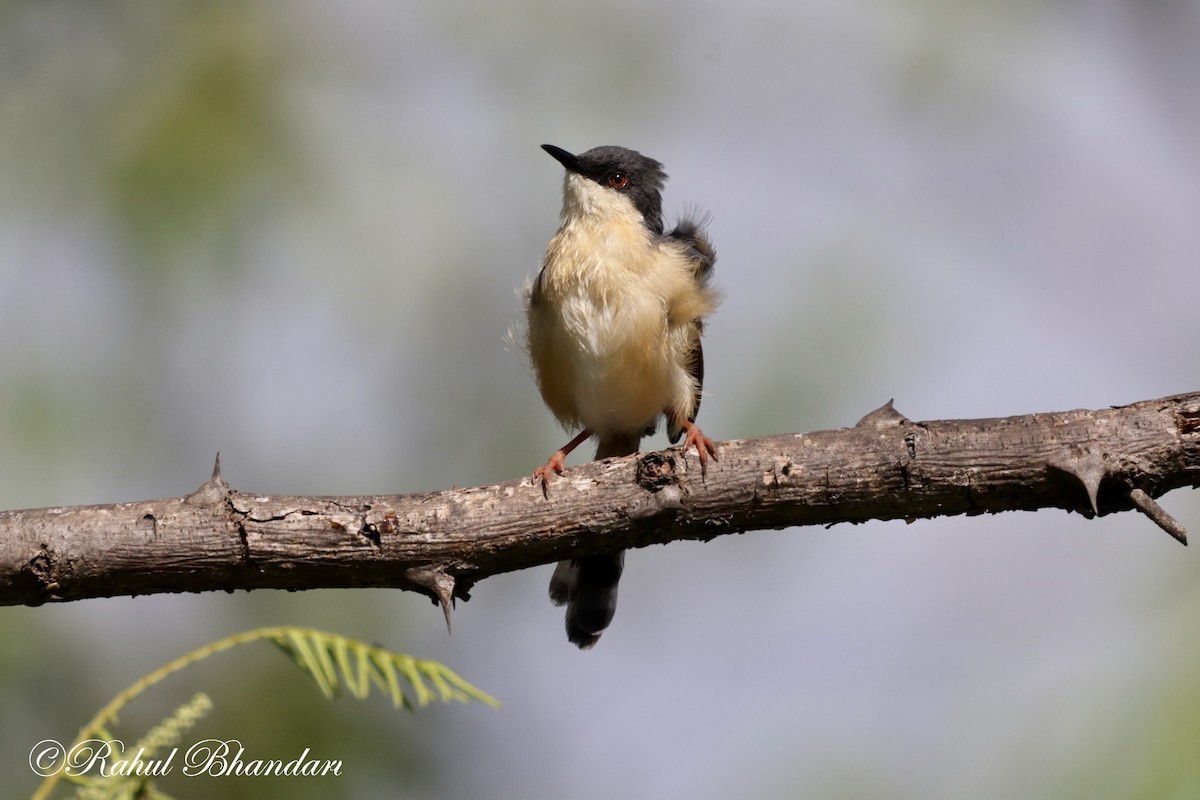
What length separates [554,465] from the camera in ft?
15.8

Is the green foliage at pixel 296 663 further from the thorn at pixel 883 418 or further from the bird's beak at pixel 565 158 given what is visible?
the bird's beak at pixel 565 158

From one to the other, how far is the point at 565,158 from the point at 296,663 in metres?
4.49

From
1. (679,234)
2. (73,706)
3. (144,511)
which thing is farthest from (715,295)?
(73,706)

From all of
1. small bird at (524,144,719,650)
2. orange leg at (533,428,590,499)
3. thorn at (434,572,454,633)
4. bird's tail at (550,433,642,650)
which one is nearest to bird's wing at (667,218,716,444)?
small bird at (524,144,719,650)

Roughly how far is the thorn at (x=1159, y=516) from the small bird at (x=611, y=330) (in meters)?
2.43

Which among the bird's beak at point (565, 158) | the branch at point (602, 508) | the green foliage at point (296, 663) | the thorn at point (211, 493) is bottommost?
the green foliage at point (296, 663)

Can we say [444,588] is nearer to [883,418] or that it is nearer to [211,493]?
[211,493]

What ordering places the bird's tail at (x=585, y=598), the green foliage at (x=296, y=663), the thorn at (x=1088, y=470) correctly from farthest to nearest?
1. the bird's tail at (x=585, y=598)
2. the thorn at (x=1088, y=470)
3. the green foliage at (x=296, y=663)

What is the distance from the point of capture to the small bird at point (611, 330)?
5.45 metres

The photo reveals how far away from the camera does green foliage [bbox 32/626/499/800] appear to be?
1.96 m

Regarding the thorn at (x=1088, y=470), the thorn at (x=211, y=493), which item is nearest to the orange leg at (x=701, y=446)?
the thorn at (x=1088, y=470)

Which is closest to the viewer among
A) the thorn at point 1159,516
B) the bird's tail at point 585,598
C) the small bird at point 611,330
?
the thorn at point 1159,516

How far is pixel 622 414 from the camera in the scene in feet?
19.3

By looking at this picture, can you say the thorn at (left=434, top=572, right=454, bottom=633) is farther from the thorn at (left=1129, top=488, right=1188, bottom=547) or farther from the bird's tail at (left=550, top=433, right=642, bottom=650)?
the thorn at (left=1129, top=488, right=1188, bottom=547)
